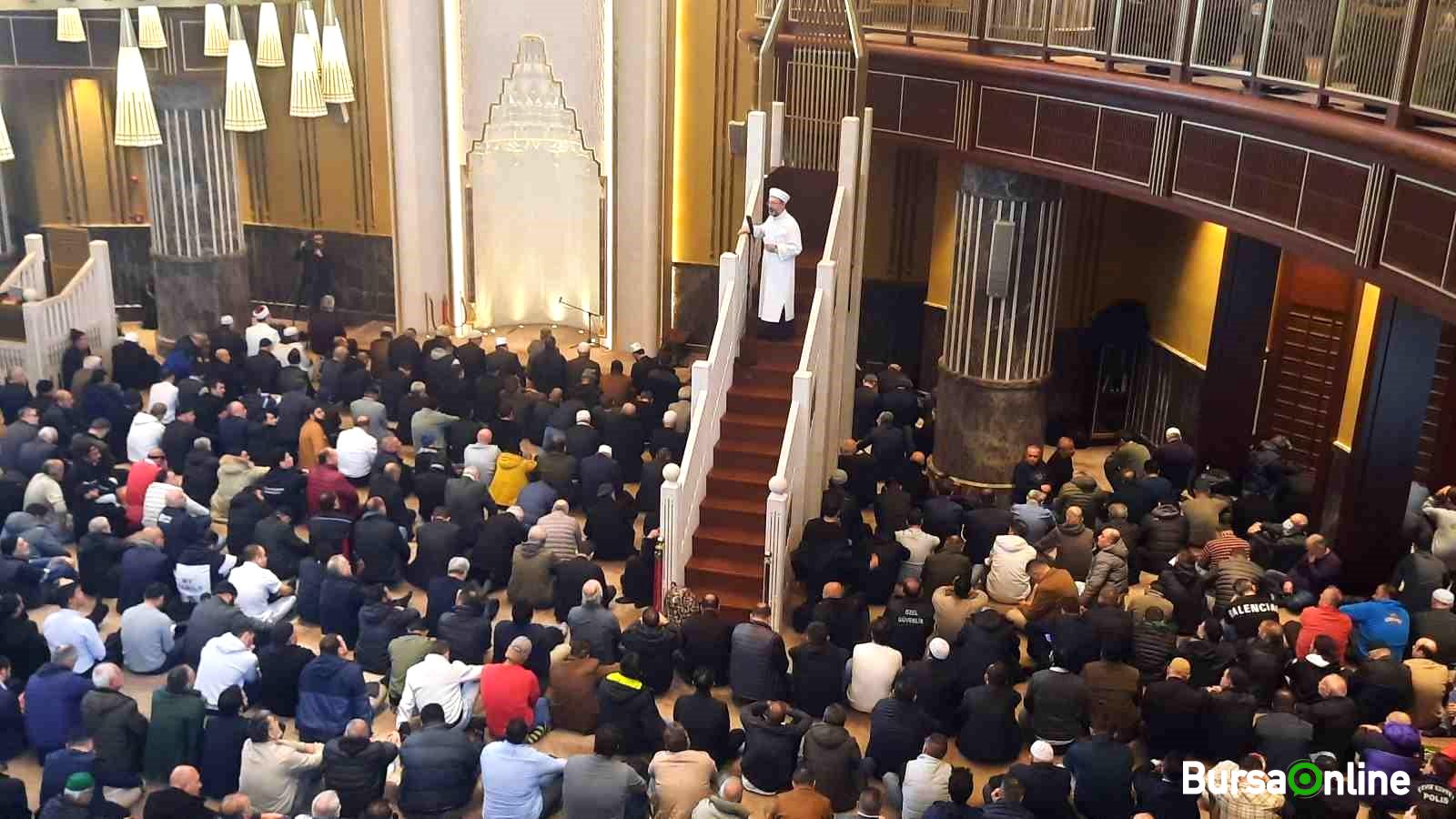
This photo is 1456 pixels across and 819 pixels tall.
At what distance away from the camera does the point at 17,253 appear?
16.5 metres

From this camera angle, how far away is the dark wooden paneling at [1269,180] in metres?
8.34

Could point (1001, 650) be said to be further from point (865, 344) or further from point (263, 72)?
point (263, 72)

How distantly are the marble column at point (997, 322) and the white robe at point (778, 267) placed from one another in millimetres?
1791

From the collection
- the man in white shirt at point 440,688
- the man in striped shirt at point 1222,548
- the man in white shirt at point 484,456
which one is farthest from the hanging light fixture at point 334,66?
the man in striped shirt at point 1222,548

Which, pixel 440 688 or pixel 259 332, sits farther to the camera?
pixel 259 332

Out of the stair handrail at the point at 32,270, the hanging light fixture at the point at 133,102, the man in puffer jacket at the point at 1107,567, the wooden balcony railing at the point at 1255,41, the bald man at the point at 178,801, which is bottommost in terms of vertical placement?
the bald man at the point at 178,801

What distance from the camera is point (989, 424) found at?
12.5m

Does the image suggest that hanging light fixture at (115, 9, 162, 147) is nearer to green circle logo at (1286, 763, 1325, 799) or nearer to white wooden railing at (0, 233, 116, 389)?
white wooden railing at (0, 233, 116, 389)

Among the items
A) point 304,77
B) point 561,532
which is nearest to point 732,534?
point 561,532

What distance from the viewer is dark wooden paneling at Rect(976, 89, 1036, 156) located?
1097cm

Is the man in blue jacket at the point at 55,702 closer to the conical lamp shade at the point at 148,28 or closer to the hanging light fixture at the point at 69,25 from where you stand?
the conical lamp shade at the point at 148,28

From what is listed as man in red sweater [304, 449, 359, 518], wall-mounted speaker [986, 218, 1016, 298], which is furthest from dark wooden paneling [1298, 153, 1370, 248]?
man in red sweater [304, 449, 359, 518]

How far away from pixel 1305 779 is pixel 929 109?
6201 mm

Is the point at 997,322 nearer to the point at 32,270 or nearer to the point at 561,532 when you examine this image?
the point at 561,532
